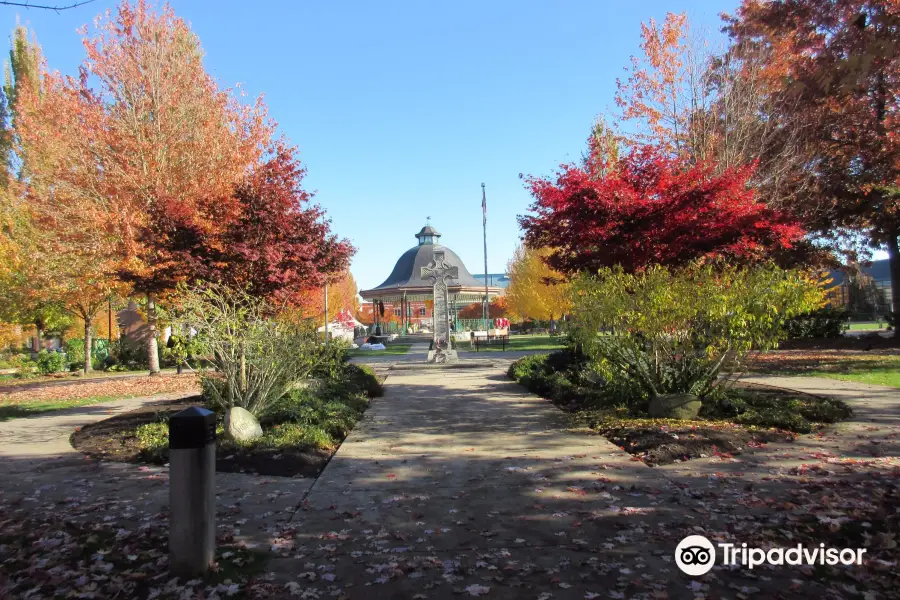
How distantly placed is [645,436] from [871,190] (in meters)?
15.6

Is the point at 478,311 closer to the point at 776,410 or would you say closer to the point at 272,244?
the point at 272,244

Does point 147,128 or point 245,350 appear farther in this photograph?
point 147,128

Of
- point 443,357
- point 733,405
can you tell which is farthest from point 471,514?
point 443,357

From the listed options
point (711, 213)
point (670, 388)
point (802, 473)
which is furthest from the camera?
point (711, 213)

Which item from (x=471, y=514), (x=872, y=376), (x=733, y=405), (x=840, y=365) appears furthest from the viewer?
(x=840, y=365)

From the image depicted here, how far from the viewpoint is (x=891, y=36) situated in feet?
15.1

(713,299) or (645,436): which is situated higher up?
(713,299)

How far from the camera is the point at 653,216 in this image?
10.1 meters

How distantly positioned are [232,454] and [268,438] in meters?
0.56

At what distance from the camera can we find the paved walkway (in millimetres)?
3359

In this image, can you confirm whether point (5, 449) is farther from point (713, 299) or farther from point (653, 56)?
point (653, 56)

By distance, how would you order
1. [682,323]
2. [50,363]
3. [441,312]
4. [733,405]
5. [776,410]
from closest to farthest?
1. [682,323]
2. [776,410]
3. [733,405]
4. [50,363]
5. [441,312]

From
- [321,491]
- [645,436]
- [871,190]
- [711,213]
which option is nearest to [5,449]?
[321,491]

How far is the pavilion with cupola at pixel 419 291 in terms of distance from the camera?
48625 mm
